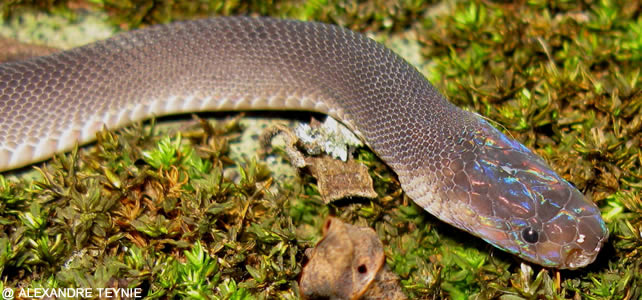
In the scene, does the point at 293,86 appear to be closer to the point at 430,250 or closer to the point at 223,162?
the point at 223,162

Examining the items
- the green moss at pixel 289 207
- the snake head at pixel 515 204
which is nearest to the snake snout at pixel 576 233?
the snake head at pixel 515 204

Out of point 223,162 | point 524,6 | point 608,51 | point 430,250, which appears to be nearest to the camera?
point 430,250

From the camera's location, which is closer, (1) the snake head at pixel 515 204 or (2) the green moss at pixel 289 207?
(1) the snake head at pixel 515 204

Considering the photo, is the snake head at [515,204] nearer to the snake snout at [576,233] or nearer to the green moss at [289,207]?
the snake snout at [576,233]

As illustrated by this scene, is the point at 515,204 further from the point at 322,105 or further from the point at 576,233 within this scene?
the point at 322,105

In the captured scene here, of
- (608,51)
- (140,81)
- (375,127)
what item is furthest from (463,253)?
(140,81)

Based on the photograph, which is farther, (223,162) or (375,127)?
(223,162)

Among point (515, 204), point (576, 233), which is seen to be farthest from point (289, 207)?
point (576, 233)
